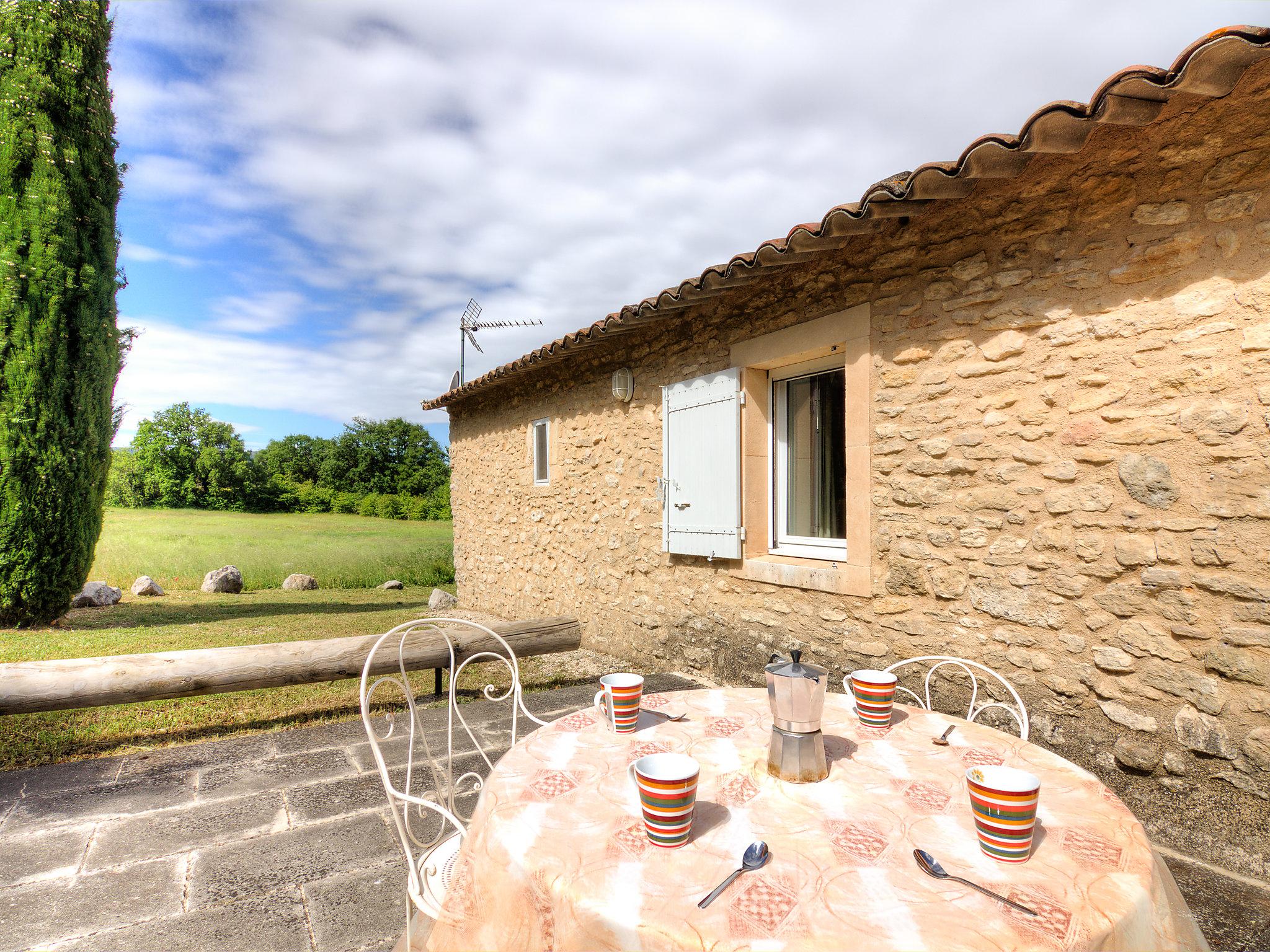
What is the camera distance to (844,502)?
4016 millimetres

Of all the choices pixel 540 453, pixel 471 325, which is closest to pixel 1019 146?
pixel 540 453

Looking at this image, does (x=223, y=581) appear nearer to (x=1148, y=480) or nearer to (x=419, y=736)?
(x=419, y=736)

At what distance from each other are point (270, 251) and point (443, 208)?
13.4m

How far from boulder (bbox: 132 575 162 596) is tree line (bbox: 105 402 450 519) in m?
15.8

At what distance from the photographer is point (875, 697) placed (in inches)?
67.0

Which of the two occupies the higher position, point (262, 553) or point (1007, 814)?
point (1007, 814)

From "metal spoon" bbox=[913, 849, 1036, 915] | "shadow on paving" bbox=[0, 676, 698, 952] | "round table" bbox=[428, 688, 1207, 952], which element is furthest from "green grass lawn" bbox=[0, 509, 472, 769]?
"metal spoon" bbox=[913, 849, 1036, 915]

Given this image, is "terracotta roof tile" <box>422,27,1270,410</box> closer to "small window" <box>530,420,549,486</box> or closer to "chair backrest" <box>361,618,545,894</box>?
"chair backrest" <box>361,618,545,894</box>

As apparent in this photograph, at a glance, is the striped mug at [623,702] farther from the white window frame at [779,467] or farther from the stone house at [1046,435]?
the white window frame at [779,467]

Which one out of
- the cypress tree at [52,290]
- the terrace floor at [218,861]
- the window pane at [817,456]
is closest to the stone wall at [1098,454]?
the window pane at [817,456]

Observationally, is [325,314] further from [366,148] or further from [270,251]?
[366,148]

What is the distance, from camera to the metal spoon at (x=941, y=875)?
2.93 ft

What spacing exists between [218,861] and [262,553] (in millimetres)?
14781

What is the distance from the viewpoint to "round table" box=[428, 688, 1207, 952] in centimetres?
87
